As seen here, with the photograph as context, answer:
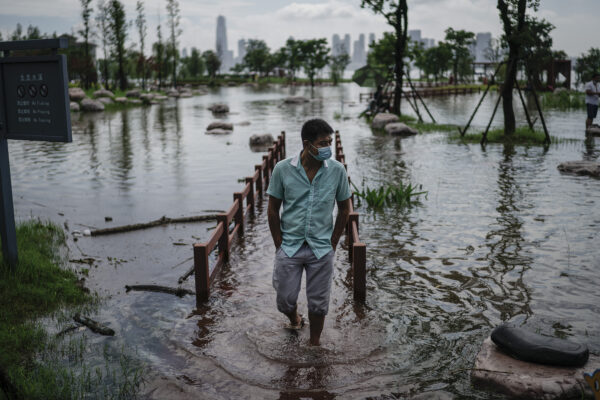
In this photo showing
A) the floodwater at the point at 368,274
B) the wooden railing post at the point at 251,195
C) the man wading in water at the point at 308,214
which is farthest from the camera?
the wooden railing post at the point at 251,195

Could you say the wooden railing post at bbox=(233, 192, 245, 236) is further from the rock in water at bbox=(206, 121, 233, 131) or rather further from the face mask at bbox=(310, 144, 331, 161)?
the rock in water at bbox=(206, 121, 233, 131)

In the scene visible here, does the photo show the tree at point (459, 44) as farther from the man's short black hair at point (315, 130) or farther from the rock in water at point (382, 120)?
the man's short black hair at point (315, 130)

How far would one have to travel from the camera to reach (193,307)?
6.22 meters

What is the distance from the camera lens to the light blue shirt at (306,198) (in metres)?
4.60

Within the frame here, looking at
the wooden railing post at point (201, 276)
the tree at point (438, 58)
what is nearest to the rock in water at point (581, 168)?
the wooden railing post at point (201, 276)

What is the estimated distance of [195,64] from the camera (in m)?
112

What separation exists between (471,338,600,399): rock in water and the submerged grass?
9.16 ft

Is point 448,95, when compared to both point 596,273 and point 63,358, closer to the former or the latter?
point 596,273

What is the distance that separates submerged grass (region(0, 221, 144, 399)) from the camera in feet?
14.4

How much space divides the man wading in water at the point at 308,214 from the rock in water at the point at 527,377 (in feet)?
4.55

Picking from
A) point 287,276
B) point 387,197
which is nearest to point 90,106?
point 387,197

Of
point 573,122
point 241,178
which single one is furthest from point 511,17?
point 241,178

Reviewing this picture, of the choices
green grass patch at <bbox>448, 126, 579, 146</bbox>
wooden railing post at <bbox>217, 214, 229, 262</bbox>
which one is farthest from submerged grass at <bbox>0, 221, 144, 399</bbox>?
green grass patch at <bbox>448, 126, 579, 146</bbox>

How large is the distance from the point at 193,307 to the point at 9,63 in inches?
135
